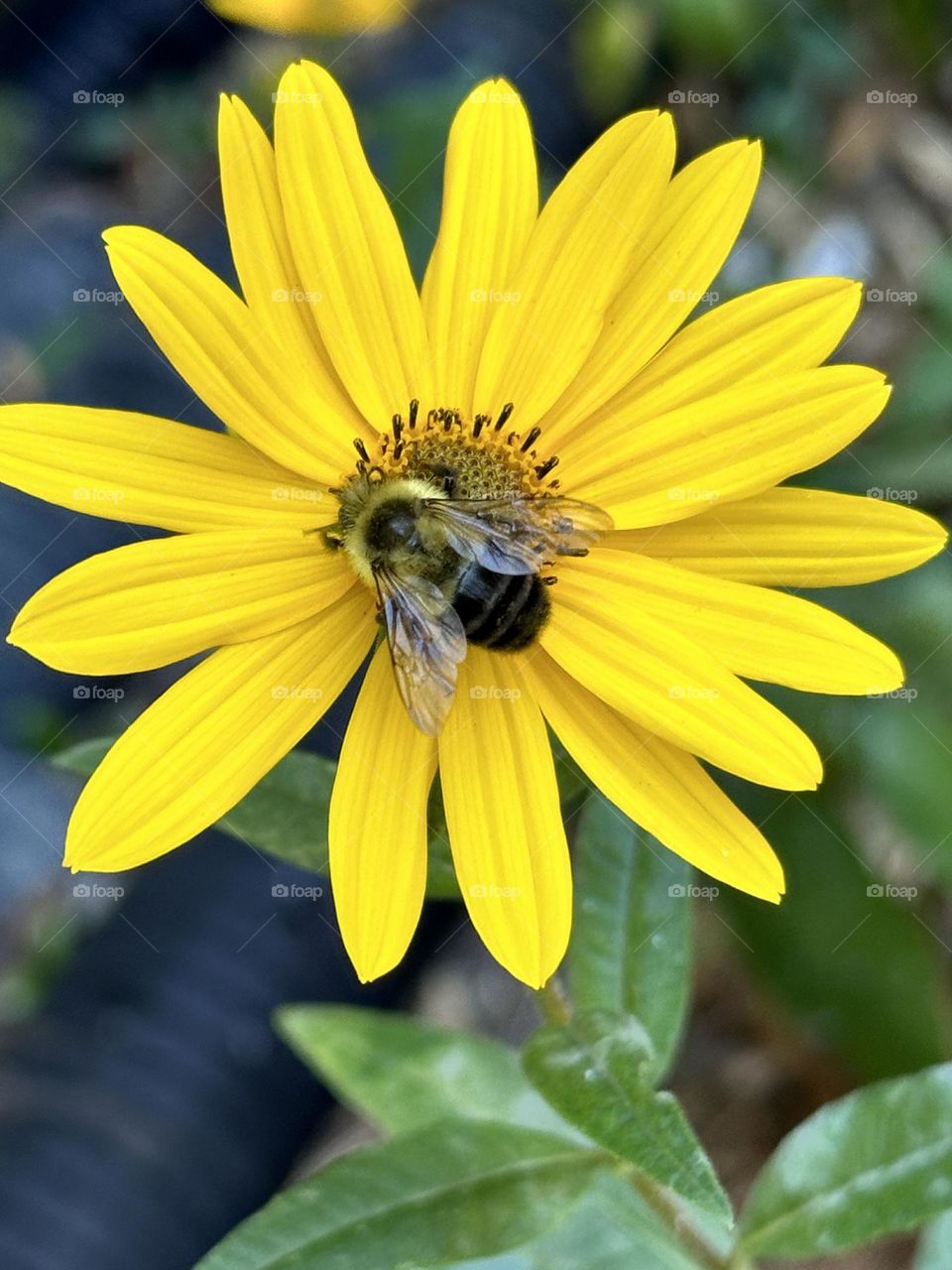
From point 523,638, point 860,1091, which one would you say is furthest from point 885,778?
point 523,638

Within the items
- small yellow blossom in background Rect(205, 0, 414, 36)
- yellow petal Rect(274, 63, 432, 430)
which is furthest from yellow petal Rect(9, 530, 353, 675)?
small yellow blossom in background Rect(205, 0, 414, 36)

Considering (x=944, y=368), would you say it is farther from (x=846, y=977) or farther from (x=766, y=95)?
(x=846, y=977)

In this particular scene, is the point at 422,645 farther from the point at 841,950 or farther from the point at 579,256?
the point at 841,950

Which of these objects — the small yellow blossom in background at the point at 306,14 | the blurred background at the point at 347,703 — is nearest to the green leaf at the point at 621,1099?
the blurred background at the point at 347,703

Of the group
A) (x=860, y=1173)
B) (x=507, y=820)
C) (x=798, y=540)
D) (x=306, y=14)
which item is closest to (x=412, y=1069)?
(x=860, y=1173)

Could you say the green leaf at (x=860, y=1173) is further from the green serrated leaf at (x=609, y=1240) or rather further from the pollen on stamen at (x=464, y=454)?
the pollen on stamen at (x=464, y=454)
